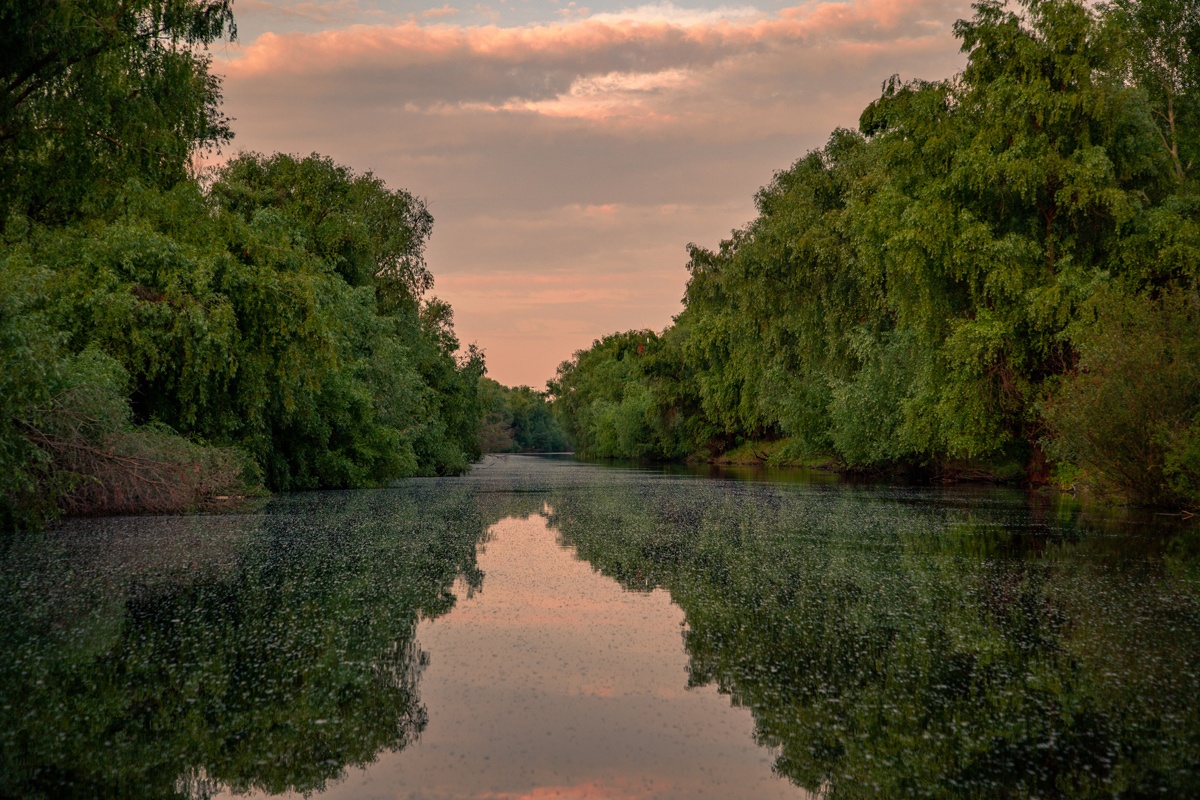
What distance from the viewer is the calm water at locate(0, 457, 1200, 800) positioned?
450cm

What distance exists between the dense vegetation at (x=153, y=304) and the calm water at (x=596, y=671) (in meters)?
3.24

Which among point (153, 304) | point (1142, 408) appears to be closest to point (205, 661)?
point (153, 304)

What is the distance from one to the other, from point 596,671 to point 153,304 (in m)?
16.0

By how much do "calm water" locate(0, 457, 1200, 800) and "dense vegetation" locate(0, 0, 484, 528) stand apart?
3236 millimetres

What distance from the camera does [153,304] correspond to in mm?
19516

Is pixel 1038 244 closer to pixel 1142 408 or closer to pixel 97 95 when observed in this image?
pixel 1142 408

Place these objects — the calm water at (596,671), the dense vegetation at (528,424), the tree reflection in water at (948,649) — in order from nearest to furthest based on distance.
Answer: the calm water at (596,671), the tree reflection in water at (948,649), the dense vegetation at (528,424)

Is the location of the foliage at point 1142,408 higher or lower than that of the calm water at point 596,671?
higher

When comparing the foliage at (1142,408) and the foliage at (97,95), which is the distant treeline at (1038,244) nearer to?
the foliage at (1142,408)

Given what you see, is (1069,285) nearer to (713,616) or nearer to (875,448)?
(875,448)

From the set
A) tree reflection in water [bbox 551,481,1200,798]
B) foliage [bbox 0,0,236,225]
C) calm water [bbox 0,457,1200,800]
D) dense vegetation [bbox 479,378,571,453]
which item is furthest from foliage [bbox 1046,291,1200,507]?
dense vegetation [bbox 479,378,571,453]

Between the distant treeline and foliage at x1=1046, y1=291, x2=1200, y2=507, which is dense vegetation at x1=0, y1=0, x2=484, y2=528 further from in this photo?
the distant treeline

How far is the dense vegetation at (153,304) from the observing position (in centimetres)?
1256

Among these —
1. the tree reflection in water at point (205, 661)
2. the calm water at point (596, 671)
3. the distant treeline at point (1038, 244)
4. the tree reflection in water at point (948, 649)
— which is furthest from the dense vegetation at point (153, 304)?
the distant treeline at point (1038, 244)
